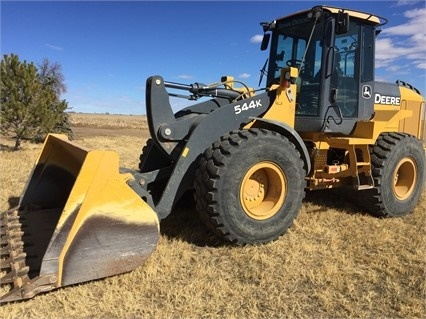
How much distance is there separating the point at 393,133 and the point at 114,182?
13.4 feet

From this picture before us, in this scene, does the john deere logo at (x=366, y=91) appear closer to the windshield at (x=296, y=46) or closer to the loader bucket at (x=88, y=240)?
the windshield at (x=296, y=46)

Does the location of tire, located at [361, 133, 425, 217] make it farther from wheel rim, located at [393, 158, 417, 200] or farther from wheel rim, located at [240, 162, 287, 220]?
wheel rim, located at [240, 162, 287, 220]

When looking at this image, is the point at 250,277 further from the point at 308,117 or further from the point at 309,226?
the point at 308,117

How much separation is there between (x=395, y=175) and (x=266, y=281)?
10.0 ft

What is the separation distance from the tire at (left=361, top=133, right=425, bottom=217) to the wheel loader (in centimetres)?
2

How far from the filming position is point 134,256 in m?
3.60

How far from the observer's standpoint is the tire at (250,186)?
404cm

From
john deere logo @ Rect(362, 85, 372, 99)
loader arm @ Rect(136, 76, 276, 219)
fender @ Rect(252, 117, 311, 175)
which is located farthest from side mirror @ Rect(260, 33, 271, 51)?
fender @ Rect(252, 117, 311, 175)

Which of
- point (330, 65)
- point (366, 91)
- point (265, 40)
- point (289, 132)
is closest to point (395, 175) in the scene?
point (366, 91)

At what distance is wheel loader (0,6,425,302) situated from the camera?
346 centimetres

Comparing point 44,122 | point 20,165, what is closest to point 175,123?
point 20,165

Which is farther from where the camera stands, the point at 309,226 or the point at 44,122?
the point at 44,122

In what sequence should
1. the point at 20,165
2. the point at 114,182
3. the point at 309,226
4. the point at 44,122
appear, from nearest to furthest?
the point at 114,182
the point at 309,226
the point at 20,165
the point at 44,122

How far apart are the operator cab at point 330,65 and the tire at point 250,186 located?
116cm
